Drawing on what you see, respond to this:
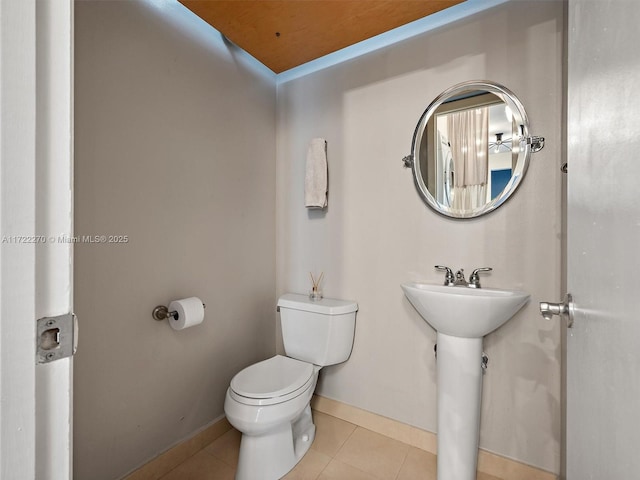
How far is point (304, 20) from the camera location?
143 centimetres

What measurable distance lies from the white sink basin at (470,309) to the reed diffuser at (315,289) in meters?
0.69

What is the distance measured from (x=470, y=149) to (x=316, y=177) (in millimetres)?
865

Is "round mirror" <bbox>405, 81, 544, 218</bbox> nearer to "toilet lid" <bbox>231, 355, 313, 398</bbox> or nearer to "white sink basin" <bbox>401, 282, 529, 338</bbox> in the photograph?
"white sink basin" <bbox>401, 282, 529, 338</bbox>

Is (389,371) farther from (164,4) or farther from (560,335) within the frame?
(164,4)

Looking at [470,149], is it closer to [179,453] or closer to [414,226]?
[414,226]

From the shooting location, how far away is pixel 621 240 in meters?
0.35

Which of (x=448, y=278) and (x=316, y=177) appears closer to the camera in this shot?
(x=448, y=278)

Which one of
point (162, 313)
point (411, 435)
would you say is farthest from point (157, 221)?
point (411, 435)

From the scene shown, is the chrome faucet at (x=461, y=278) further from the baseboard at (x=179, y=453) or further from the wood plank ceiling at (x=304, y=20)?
the baseboard at (x=179, y=453)

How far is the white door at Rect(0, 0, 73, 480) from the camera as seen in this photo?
372 millimetres
